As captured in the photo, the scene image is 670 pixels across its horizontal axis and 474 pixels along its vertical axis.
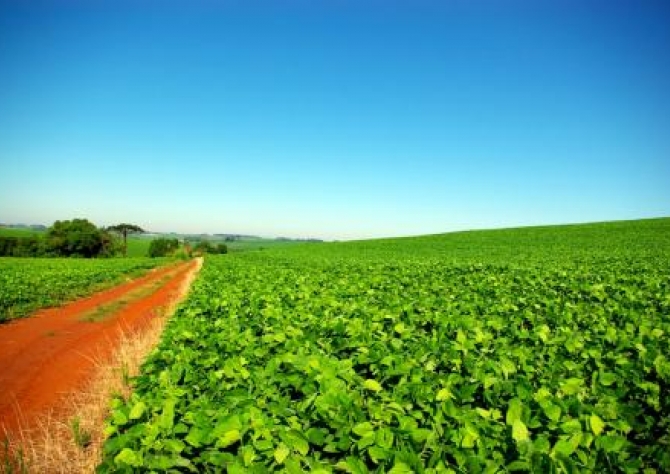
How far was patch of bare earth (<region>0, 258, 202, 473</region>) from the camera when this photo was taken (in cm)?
480

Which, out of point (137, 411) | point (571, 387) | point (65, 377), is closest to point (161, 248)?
point (65, 377)

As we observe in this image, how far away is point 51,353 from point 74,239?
8293 cm

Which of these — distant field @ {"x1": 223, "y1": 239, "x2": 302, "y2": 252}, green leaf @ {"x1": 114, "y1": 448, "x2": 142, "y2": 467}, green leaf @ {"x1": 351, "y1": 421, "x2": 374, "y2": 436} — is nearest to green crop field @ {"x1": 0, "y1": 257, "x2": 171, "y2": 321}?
green leaf @ {"x1": 114, "y1": 448, "x2": 142, "y2": 467}

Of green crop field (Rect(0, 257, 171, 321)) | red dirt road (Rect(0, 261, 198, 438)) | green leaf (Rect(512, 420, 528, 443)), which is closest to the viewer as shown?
green leaf (Rect(512, 420, 528, 443))

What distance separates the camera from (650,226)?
48062 mm

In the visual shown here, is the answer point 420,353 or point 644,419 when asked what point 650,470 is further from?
point 420,353

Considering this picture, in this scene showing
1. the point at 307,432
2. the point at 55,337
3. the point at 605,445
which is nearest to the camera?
the point at 605,445

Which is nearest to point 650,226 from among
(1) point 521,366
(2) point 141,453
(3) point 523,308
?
(3) point 523,308

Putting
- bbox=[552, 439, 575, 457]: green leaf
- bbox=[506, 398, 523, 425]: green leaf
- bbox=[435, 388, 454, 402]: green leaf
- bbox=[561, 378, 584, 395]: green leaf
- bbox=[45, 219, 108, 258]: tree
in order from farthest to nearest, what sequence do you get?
bbox=[45, 219, 108, 258]: tree
bbox=[561, 378, 584, 395]: green leaf
bbox=[435, 388, 454, 402]: green leaf
bbox=[506, 398, 523, 425]: green leaf
bbox=[552, 439, 575, 457]: green leaf

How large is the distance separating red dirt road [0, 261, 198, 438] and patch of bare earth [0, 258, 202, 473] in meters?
0.02

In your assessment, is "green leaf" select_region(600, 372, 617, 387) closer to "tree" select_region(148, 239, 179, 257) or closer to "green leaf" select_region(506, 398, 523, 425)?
"green leaf" select_region(506, 398, 523, 425)

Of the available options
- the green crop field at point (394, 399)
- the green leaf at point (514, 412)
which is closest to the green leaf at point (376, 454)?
the green crop field at point (394, 399)

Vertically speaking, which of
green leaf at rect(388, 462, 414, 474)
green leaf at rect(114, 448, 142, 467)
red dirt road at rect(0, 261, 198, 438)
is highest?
green leaf at rect(388, 462, 414, 474)

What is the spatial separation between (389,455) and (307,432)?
1.75 feet
